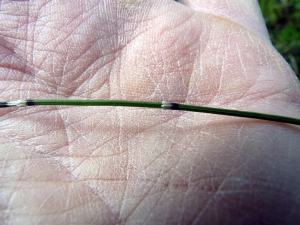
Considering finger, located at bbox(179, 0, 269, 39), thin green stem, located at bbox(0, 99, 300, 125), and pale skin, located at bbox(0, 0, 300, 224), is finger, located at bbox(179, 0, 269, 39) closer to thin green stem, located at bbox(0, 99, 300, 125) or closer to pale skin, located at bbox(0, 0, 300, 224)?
pale skin, located at bbox(0, 0, 300, 224)

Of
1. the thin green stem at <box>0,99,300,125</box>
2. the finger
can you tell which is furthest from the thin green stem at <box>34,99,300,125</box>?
the finger

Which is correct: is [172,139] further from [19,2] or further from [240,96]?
[19,2]

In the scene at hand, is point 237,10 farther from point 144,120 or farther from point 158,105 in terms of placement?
point 144,120

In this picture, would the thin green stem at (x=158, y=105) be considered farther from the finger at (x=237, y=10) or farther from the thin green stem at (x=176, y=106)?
the finger at (x=237, y=10)

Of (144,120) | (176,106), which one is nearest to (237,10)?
(176,106)

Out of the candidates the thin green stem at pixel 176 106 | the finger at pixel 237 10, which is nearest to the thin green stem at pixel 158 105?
the thin green stem at pixel 176 106
